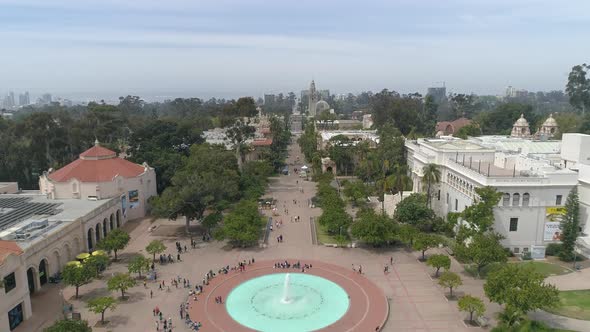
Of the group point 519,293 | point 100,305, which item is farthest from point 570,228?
point 100,305

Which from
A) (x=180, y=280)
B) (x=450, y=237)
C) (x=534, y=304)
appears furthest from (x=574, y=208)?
(x=180, y=280)

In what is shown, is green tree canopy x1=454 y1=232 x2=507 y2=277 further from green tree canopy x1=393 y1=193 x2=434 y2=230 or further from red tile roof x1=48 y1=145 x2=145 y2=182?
red tile roof x1=48 y1=145 x2=145 y2=182

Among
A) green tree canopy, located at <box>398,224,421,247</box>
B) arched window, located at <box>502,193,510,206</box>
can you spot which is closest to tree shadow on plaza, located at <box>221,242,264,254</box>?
green tree canopy, located at <box>398,224,421,247</box>

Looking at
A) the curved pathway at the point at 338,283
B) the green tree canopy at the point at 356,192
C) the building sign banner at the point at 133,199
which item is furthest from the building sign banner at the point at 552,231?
the building sign banner at the point at 133,199

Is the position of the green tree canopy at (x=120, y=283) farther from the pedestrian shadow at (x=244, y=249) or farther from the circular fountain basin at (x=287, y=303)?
the pedestrian shadow at (x=244, y=249)

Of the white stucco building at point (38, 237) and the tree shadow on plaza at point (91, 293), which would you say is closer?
the white stucco building at point (38, 237)

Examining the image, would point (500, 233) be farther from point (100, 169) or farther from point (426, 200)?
point (100, 169)
